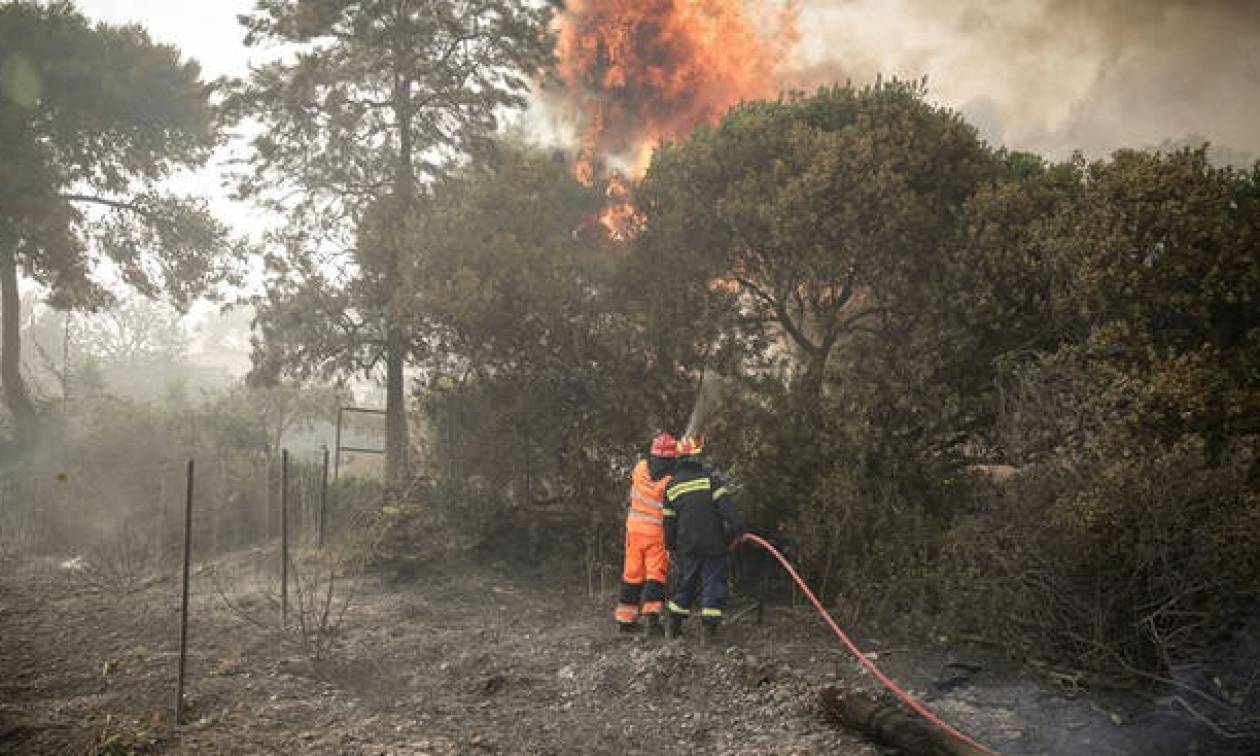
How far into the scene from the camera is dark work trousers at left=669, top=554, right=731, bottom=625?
328 inches

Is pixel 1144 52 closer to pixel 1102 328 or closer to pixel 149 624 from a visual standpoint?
pixel 1102 328

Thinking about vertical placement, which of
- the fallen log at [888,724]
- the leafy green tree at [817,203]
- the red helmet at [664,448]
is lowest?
the fallen log at [888,724]

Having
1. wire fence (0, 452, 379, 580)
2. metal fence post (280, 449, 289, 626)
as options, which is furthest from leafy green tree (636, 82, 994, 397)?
wire fence (0, 452, 379, 580)

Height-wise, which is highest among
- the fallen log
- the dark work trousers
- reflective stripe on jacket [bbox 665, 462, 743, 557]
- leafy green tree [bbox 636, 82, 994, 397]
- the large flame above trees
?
the large flame above trees

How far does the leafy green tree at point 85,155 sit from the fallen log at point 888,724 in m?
20.1

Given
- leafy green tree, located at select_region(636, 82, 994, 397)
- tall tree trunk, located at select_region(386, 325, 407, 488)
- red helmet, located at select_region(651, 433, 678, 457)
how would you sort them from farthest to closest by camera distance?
tall tree trunk, located at select_region(386, 325, 407, 488) → leafy green tree, located at select_region(636, 82, 994, 397) → red helmet, located at select_region(651, 433, 678, 457)

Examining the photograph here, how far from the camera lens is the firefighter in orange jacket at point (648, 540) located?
8547mm

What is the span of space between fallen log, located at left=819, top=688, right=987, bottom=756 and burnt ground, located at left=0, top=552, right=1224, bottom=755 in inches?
4.5

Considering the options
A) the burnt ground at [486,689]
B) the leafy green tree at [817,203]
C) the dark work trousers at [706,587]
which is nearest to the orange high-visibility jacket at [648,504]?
the dark work trousers at [706,587]

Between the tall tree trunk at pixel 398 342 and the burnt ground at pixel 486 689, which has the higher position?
the tall tree trunk at pixel 398 342

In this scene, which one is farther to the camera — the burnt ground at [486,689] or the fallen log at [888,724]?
the burnt ground at [486,689]

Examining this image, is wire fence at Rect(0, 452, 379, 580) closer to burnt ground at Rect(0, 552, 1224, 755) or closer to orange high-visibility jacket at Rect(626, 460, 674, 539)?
burnt ground at Rect(0, 552, 1224, 755)

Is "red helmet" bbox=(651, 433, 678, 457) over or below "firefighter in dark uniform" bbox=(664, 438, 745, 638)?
over

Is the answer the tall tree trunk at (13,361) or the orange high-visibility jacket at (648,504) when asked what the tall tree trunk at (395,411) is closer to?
the orange high-visibility jacket at (648,504)
